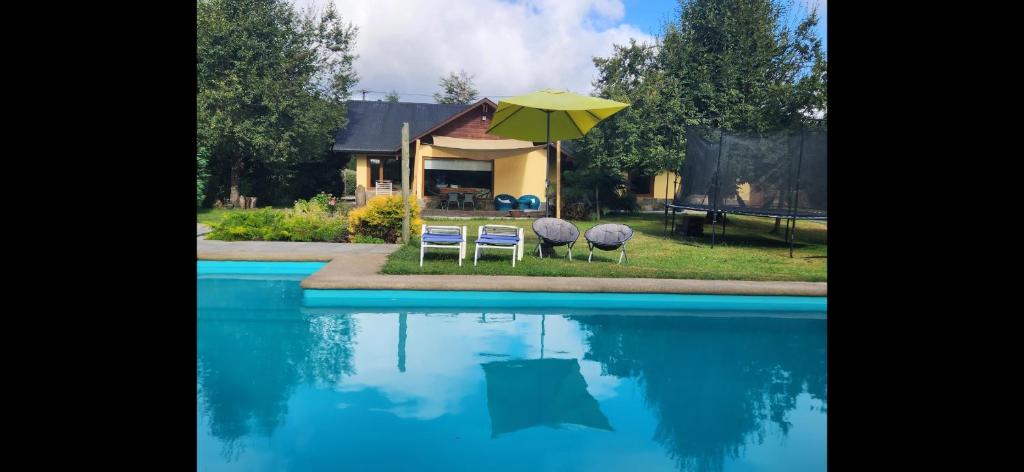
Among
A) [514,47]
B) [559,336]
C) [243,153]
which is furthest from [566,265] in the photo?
[514,47]

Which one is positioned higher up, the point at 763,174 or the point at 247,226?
the point at 763,174

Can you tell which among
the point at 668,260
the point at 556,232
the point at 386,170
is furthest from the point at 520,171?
the point at 556,232

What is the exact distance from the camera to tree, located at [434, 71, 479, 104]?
47969 mm

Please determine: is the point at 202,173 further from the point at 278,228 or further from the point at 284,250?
the point at 284,250

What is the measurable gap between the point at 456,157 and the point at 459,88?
26.8 metres

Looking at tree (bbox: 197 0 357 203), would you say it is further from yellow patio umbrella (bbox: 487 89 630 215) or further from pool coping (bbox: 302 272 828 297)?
pool coping (bbox: 302 272 828 297)

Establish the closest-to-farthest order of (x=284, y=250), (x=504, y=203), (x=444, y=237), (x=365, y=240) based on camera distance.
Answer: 1. (x=444, y=237)
2. (x=284, y=250)
3. (x=365, y=240)
4. (x=504, y=203)

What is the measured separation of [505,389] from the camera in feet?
16.3

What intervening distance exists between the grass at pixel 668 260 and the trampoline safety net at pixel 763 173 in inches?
31.9

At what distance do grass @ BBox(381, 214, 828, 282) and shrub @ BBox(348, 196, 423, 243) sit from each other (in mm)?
721

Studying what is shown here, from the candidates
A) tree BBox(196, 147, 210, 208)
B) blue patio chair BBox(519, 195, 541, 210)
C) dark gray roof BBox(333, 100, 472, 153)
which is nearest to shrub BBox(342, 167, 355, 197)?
dark gray roof BBox(333, 100, 472, 153)
